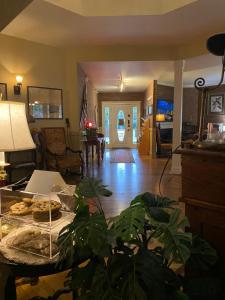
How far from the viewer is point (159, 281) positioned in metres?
0.94

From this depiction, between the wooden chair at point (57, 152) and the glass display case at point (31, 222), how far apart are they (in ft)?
9.99

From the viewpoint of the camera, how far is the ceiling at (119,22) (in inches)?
129

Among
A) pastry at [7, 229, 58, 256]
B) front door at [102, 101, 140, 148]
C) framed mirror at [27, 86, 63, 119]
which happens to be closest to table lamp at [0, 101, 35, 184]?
pastry at [7, 229, 58, 256]

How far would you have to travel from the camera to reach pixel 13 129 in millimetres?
1364

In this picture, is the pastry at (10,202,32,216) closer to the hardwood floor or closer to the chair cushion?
the hardwood floor

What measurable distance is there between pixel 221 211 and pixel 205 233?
0.52ft

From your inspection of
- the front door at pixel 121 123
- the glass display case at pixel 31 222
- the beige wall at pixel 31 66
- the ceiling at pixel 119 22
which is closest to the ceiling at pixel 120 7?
the ceiling at pixel 119 22

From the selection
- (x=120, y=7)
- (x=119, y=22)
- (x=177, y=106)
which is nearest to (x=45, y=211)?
(x=120, y=7)

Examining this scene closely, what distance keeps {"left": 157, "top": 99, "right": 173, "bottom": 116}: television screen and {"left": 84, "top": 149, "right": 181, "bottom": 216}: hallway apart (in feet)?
6.45

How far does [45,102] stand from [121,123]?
20.0 feet

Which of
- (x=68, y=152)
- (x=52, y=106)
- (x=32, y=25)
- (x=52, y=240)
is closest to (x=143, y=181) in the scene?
(x=68, y=152)

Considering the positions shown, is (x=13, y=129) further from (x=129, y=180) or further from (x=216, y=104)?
(x=216, y=104)

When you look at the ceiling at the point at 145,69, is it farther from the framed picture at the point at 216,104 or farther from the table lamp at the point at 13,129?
the table lamp at the point at 13,129

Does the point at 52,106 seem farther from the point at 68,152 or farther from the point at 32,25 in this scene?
the point at 32,25
